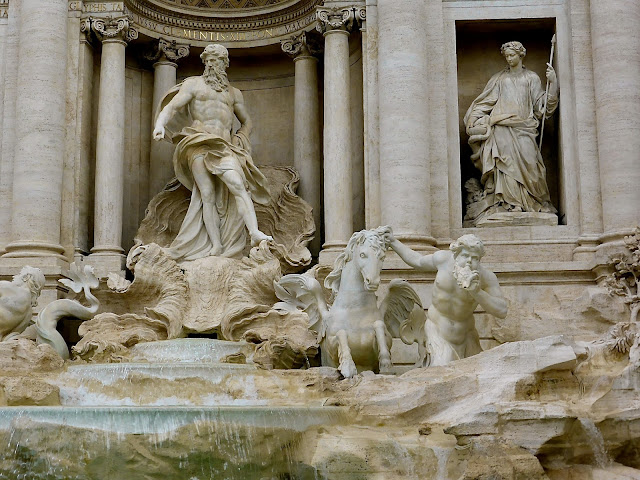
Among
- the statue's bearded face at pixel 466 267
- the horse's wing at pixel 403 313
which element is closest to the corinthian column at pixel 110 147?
the horse's wing at pixel 403 313

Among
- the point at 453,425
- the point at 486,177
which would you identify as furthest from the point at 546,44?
the point at 453,425

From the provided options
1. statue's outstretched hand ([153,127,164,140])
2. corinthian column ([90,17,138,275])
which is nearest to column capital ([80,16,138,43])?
corinthian column ([90,17,138,275])

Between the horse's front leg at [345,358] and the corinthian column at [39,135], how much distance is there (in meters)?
5.07

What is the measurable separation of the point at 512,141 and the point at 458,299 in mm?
4576

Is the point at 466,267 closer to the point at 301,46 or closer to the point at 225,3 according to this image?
the point at 301,46

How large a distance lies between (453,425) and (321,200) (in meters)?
8.74

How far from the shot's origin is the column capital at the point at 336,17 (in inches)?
625

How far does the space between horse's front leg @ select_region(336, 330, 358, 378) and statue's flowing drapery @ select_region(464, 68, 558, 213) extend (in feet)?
15.4

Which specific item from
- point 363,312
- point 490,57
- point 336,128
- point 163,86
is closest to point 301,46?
point 336,128

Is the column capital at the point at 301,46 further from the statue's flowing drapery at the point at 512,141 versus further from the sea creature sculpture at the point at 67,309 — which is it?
the sea creature sculpture at the point at 67,309

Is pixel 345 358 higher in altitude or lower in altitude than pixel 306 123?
lower

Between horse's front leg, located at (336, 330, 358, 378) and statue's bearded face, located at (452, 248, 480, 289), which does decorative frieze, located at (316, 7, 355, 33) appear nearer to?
statue's bearded face, located at (452, 248, 480, 289)

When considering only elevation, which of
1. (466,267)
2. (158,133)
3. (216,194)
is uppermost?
(158,133)

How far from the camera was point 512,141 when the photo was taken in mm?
15359
